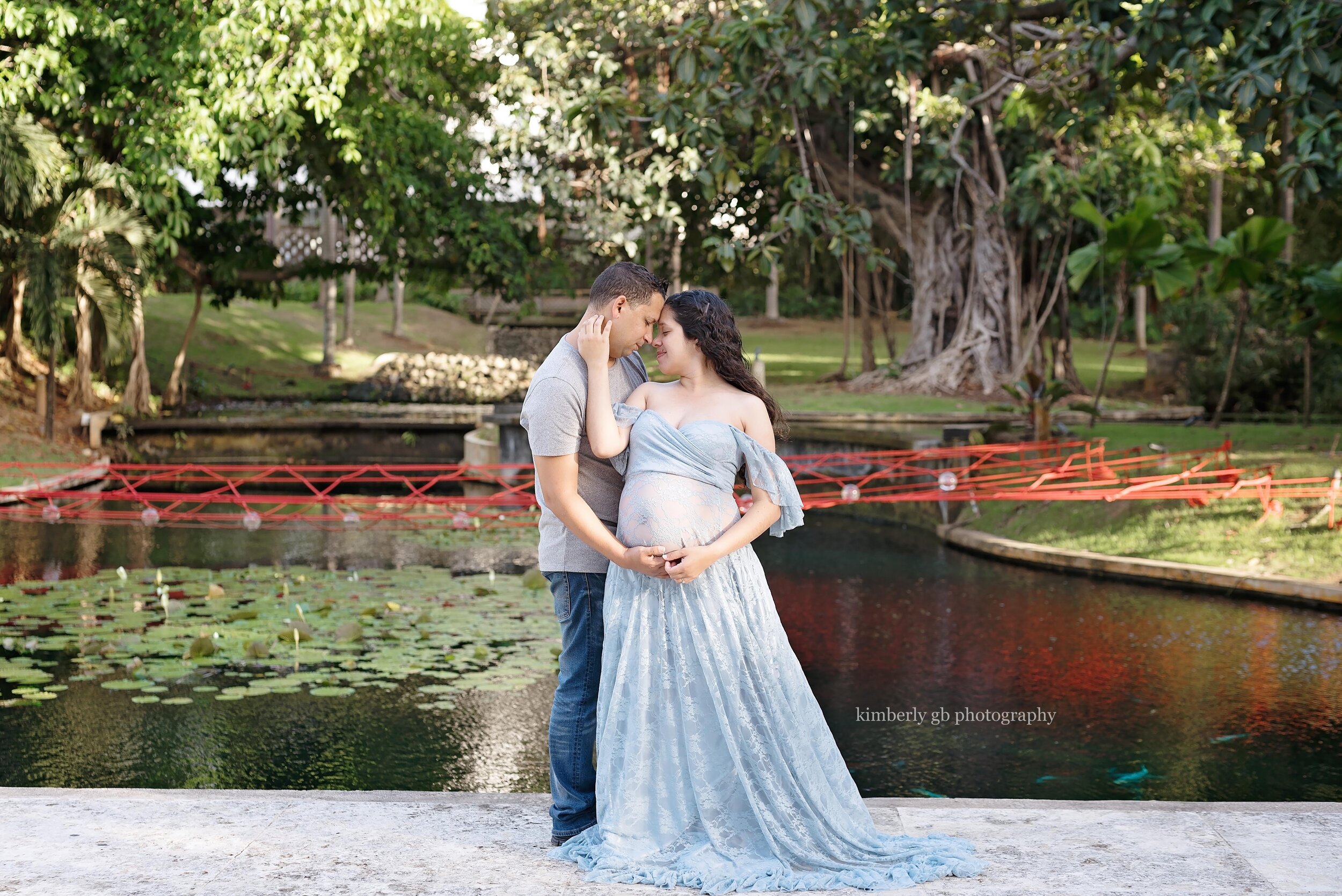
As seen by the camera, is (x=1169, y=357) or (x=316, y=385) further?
(x=316, y=385)

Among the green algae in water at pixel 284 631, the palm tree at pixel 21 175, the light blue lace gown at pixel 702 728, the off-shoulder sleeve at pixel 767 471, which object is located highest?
the palm tree at pixel 21 175

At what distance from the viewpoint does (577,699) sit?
12.1 ft

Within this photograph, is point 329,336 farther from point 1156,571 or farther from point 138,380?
point 1156,571

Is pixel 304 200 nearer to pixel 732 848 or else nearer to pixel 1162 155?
pixel 1162 155

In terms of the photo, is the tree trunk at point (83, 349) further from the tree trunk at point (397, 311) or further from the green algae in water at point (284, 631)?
the tree trunk at point (397, 311)

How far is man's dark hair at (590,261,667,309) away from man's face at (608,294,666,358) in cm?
1

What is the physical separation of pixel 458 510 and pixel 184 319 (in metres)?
16.0

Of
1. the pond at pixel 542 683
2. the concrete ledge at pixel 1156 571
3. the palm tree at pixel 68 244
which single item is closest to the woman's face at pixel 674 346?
the pond at pixel 542 683

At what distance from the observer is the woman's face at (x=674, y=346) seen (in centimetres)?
358

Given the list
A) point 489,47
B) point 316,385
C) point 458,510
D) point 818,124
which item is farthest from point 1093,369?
point 458,510

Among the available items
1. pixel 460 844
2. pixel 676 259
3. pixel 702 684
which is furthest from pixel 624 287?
pixel 676 259

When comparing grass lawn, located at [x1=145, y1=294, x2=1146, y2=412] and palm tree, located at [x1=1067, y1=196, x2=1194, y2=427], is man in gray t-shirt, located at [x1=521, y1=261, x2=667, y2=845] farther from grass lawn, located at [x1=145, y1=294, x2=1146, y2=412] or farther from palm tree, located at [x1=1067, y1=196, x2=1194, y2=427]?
grass lawn, located at [x1=145, y1=294, x2=1146, y2=412]

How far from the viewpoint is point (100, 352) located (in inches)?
769

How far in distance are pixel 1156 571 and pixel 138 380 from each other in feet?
49.0
